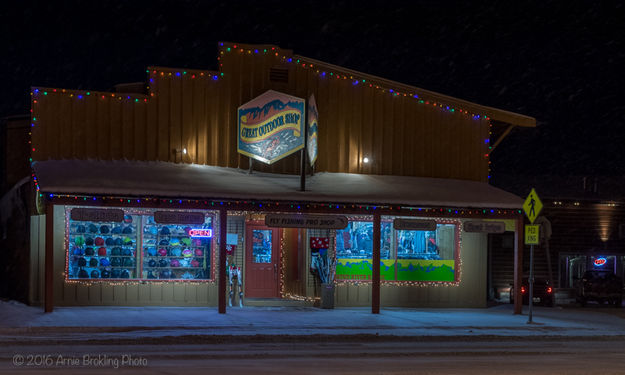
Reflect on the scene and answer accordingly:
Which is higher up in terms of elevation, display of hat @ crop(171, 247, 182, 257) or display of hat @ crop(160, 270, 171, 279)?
display of hat @ crop(171, 247, 182, 257)

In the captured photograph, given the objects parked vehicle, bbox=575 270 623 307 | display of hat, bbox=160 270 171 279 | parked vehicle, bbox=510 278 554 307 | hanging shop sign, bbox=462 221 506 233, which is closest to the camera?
display of hat, bbox=160 270 171 279

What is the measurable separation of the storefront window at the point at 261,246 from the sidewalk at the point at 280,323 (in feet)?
5.70

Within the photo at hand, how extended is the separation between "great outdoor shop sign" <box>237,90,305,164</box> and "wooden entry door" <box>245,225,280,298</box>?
242cm

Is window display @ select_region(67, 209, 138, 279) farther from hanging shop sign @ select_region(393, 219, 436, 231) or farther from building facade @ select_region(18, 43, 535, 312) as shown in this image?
hanging shop sign @ select_region(393, 219, 436, 231)

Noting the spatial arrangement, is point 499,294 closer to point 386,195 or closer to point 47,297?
point 386,195

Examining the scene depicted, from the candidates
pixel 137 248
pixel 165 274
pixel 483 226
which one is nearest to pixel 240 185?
pixel 165 274

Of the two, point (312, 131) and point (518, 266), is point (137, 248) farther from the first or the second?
point (518, 266)

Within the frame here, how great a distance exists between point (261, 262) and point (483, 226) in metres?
6.73

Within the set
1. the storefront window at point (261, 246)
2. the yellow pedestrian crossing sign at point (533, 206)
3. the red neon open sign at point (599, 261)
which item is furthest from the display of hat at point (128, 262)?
the red neon open sign at point (599, 261)

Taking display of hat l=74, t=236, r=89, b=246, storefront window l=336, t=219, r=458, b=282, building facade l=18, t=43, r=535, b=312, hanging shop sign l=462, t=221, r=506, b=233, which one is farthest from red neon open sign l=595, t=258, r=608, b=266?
display of hat l=74, t=236, r=89, b=246

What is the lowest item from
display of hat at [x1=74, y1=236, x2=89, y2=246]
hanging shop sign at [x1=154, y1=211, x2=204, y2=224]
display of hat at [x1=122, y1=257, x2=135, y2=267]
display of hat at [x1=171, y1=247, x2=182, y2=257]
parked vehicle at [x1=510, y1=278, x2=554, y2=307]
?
parked vehicle at [x1=510, y1=278, x2=554, y2=307]

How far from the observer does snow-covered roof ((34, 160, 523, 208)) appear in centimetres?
1761

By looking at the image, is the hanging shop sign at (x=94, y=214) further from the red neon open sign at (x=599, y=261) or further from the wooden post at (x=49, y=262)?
the red neon open sign at (x=599, y=261)

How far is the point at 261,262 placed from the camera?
70.5ft
